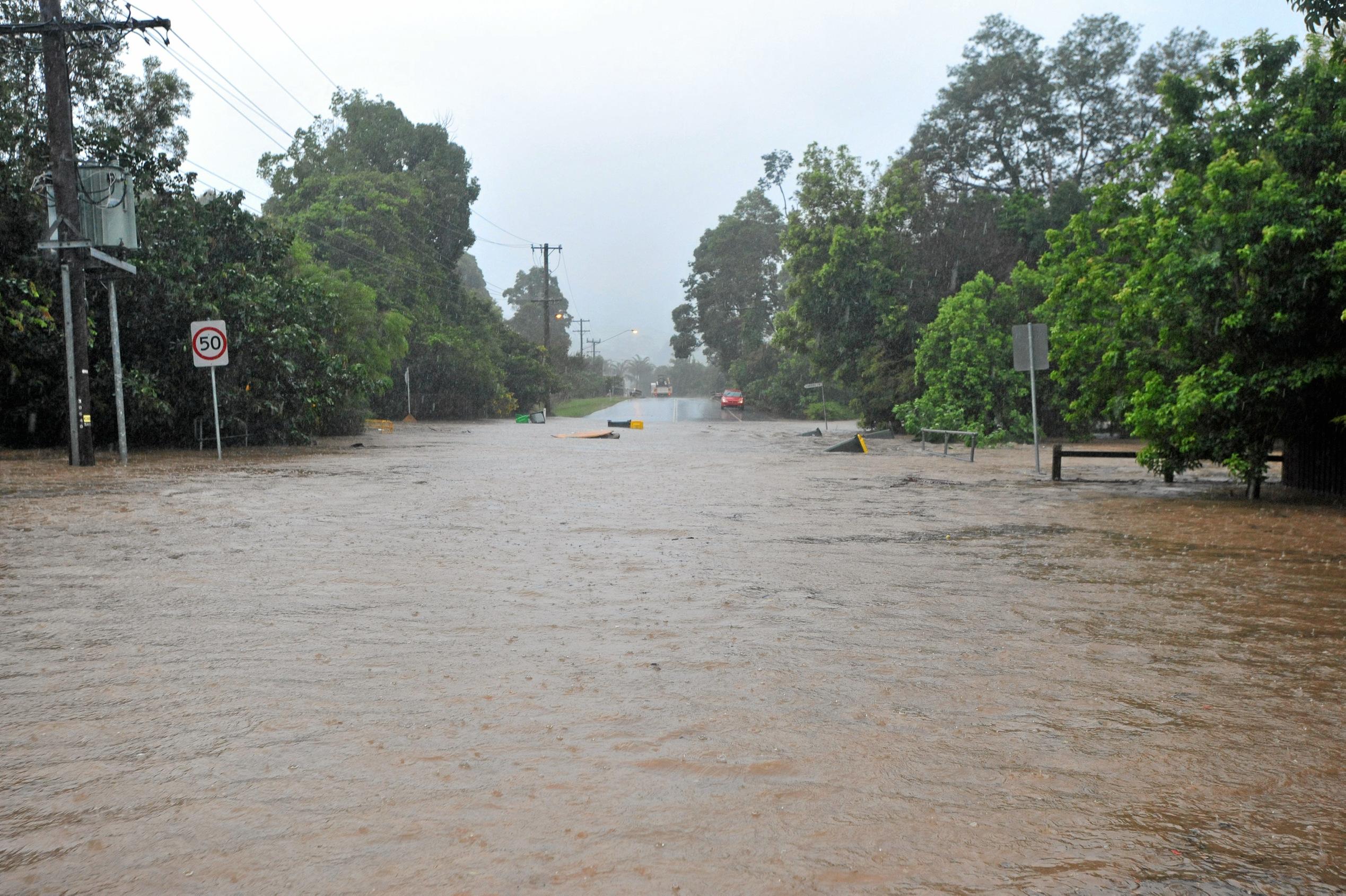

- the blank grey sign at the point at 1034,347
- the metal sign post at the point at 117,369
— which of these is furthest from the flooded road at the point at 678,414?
the metal sign post at the point at 117,369

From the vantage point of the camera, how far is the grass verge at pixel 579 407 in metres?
72.8

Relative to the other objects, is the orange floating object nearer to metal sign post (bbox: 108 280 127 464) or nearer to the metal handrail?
the metal handrail

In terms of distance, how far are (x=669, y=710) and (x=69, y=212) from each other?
1999cm

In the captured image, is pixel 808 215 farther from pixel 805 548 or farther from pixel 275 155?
pixel 275 155

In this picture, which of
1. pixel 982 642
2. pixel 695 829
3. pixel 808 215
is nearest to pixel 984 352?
pixel 808 215

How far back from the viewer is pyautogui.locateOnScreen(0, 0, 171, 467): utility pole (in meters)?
20.0

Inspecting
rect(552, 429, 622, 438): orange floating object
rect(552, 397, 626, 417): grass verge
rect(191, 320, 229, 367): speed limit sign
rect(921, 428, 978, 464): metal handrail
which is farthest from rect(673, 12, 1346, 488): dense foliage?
rect(191, 320, 229, 367): speed limit sign

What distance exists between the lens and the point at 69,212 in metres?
20.5

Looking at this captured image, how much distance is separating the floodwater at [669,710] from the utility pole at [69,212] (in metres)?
9.31

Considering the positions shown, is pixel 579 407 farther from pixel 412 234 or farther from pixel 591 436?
pixel 591 436

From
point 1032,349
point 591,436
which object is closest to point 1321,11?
point 1032,349

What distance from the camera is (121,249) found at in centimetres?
2359

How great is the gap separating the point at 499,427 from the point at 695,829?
4448 cm

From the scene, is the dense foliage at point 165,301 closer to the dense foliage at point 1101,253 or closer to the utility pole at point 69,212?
the utility pole at point 69,212
